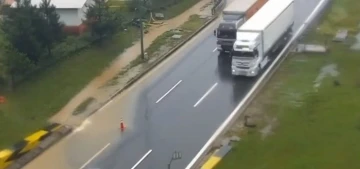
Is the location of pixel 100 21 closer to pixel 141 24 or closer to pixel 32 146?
pixel 141 24

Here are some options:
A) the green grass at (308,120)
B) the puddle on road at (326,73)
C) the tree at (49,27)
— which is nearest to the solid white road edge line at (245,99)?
the green grass at (308,120)

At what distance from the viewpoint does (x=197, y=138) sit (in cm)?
1970

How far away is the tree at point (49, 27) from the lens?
25.1 metres

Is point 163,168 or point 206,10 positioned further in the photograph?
point 206,10

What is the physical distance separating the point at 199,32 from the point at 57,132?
11296mm

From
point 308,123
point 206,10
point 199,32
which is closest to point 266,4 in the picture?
point 199,32

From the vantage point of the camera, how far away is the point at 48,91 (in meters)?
23.3

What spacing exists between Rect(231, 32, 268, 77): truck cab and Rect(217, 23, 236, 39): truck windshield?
1.49 metres

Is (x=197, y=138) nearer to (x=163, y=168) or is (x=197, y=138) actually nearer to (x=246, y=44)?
(x=163, y=168)

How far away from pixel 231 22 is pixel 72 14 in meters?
7.86

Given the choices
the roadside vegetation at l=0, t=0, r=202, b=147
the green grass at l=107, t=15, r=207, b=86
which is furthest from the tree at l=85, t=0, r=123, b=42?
the green grass at l=107, t=15, r=207, b=86

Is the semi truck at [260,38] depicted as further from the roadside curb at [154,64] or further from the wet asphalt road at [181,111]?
the roadside curb at [154,64]

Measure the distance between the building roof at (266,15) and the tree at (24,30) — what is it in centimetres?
843

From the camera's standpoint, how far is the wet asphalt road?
1884cm
